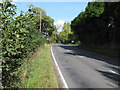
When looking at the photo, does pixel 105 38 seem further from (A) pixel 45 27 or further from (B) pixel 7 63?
(A) pixel 45 27

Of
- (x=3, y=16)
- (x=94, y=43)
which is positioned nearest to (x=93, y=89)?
(x=3, y=16)

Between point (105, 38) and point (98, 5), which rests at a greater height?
point (98, 5)

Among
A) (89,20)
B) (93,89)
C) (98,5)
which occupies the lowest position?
(93,89)

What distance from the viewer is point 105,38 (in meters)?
29.9

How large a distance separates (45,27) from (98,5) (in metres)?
36.6

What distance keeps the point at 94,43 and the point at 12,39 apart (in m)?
32.6

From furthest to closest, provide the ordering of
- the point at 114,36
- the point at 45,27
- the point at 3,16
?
the point at 45,27
the point at 114,36
the point at 3,16

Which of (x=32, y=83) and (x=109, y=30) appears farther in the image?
(x=109, y=30)

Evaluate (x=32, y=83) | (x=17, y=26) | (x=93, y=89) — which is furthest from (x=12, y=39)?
(x=93, y=89)

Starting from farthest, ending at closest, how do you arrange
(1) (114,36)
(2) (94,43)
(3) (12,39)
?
(2) (94,43)
(1) (114,36)
(3) (12,39)

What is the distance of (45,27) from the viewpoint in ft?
200

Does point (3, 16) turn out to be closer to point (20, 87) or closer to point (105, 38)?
point (20, 87)

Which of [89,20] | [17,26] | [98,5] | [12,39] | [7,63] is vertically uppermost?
[98,5]

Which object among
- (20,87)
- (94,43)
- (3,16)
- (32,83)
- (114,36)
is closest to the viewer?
(3,16)
